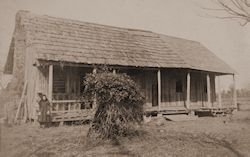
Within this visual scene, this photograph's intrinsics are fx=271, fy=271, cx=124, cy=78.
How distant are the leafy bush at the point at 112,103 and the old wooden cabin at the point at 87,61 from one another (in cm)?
303

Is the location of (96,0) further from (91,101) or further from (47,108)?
(91,101)

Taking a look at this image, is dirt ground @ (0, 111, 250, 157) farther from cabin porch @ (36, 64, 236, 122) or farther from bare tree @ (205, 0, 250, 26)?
bare tree @ (205, 0, 250, 26)

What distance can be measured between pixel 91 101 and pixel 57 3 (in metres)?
5.90

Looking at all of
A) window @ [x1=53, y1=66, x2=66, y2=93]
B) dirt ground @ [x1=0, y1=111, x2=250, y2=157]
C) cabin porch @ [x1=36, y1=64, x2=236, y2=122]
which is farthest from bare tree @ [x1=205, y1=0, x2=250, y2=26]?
window @ [x1=53, y1=66, x2=66, y2=93]

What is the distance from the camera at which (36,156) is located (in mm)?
7414

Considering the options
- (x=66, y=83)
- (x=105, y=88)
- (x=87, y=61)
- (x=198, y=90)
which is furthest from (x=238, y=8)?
(x=198, y=90)

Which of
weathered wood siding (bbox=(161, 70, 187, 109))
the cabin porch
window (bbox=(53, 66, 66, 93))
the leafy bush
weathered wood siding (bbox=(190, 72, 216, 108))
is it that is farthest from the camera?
weathered wood siding (bbox=(190, 72, 216, 108))

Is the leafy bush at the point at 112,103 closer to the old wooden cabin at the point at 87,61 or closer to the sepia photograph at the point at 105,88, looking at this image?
the sepia photograph at the point at 105,88

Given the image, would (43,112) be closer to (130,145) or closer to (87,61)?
(87,61)

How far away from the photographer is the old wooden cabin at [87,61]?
14.5 meters

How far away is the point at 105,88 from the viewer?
30.1ft

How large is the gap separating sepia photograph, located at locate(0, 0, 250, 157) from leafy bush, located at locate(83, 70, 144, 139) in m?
0.04

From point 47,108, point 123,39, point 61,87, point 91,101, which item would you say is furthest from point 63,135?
point 123,39

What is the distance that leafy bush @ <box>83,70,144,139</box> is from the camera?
29.9 ft
